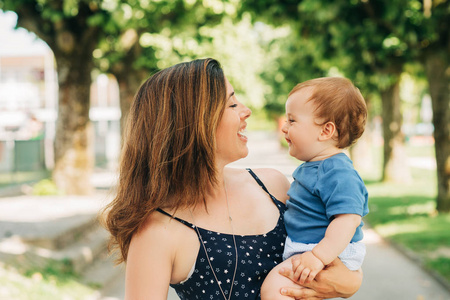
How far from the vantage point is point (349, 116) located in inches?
90.2

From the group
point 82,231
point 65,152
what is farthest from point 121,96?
point 82,231

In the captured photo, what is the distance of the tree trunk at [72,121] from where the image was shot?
12555mm

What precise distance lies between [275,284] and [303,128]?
68cm

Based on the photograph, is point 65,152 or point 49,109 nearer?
point 65,152

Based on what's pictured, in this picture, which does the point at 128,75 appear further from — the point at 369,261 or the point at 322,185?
the point at 322,185

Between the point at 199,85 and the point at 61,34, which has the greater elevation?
the point at 61,34

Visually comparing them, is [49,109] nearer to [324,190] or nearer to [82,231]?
[82,231]

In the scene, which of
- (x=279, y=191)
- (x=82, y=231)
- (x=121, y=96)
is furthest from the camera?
(x=121, y=96)

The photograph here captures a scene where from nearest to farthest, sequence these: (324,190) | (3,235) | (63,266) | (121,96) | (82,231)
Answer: (324,190)
(63,266)
(3,235)
(82,231)
(121,96)

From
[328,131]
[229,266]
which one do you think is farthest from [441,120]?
[229,266]

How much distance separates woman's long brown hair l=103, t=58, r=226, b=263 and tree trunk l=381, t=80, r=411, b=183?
16152 millimetres

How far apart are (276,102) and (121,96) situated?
2577 centimetres

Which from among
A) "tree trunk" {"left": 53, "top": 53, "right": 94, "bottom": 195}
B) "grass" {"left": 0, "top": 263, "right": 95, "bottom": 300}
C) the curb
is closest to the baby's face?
"grass" {"left": 0, "top": 263, "right": 95, "bottom": 300}

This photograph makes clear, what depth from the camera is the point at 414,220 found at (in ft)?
35.8
